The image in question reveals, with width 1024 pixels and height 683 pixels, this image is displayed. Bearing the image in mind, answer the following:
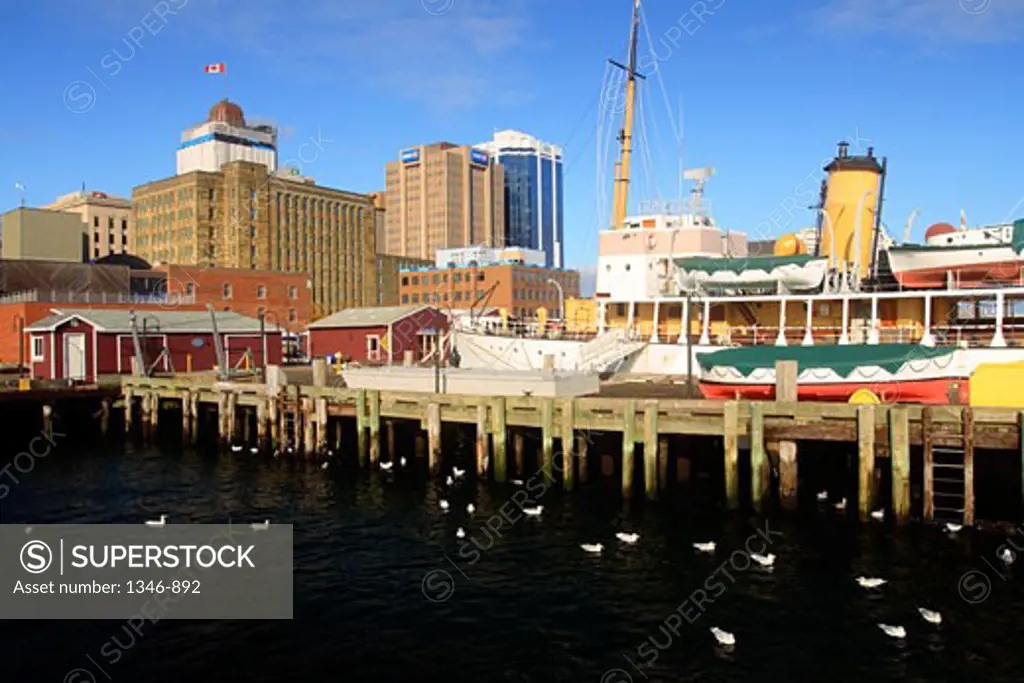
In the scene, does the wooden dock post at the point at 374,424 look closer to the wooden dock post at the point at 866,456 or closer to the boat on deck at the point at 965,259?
the wooden dock post at the point at 866,456

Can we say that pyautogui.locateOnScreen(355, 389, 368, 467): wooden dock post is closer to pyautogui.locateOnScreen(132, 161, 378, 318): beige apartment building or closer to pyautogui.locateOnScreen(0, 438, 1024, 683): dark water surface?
pyautogui.locateOnScreen(0, 438, 1024, 683): dark water surface

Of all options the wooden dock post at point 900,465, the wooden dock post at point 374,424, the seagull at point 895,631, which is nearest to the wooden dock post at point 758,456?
the wooden dock post at point 900,465

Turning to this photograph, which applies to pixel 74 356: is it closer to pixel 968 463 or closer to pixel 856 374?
pixel 856 374

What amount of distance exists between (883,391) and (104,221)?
169 metres

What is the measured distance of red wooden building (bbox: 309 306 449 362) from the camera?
59031 mm

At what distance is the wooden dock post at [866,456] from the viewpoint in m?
21.5

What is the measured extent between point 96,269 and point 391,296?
97659mm

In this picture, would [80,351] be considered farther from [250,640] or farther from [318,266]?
[318,266]

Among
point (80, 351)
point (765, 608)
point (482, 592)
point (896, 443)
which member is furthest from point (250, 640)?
point (80, 351)

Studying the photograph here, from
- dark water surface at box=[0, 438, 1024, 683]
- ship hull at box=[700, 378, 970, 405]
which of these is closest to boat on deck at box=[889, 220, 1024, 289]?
ship hull at box=[700, 378, 970, 405]

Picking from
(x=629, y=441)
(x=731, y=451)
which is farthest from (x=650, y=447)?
(x=731, y=451)

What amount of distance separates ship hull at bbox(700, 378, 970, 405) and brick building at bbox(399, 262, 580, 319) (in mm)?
100343

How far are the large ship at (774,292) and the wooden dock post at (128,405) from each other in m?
16.3

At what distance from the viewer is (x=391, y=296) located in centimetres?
17038
